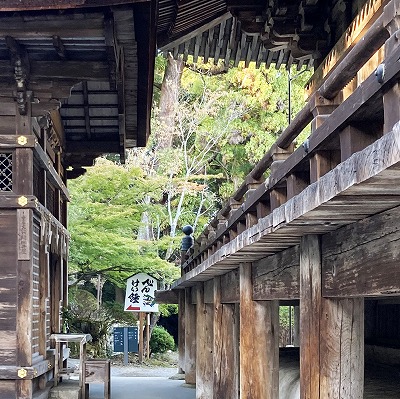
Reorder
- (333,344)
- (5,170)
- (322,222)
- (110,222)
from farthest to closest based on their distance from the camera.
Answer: (110,222)
(5,170)
(333,344)
(322,222)

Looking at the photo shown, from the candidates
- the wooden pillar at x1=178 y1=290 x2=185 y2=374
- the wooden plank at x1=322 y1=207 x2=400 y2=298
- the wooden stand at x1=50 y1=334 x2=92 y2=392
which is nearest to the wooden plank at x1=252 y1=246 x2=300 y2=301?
the wooden plank at x1=322 y1=207 x2=400 y2=298

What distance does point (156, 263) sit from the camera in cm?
2195

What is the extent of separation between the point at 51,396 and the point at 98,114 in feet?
15.2

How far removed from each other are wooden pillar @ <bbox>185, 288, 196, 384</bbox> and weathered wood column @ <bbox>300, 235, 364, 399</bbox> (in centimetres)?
1164

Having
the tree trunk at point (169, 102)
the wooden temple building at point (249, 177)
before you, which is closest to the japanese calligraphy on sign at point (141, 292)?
the tree trunk at point (169, 102)

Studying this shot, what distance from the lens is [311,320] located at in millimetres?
4910

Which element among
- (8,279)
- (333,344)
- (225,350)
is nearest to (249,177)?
(333,344)

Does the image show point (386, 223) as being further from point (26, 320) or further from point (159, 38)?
point (159, 38)

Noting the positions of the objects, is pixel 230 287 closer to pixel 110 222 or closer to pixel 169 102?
pixel 110 222

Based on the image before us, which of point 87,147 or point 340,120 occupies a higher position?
point 87,147

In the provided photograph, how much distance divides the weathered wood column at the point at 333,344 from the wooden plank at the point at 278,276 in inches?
31.6

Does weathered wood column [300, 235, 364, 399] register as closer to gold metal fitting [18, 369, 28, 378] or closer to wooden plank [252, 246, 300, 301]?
wooden plank [252, 246, 300, 301]

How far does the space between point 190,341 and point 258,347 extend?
9316 millimetres

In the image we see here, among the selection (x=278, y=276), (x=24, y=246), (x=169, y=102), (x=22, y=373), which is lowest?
(x=22, y=373)
